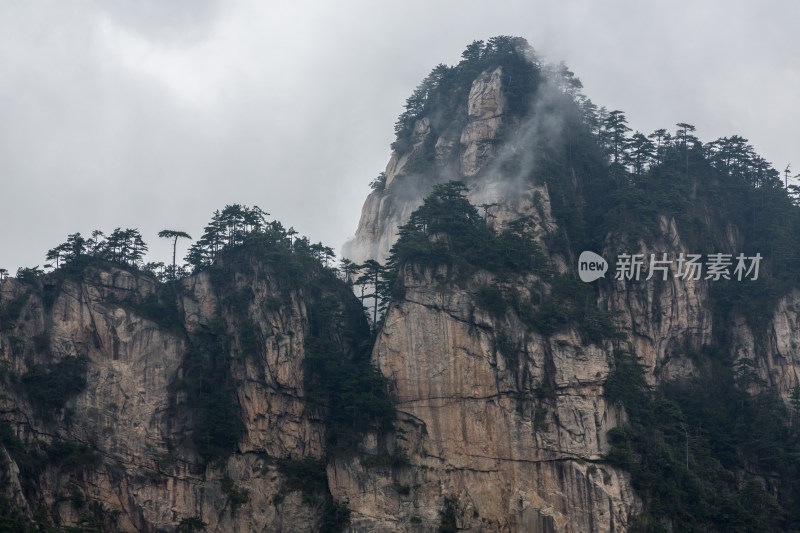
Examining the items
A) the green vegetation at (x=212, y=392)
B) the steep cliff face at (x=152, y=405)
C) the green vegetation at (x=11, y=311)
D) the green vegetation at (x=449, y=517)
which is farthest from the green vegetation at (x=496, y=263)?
the green vegetation at (x=11, y=311)

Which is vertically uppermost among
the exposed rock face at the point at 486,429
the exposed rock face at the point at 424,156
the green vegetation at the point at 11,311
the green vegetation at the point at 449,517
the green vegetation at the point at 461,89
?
the green vegetation at the point at 461,89

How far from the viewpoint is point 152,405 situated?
85625 mm

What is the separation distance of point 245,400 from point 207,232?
16.8 m

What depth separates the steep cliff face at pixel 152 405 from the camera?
8112cm

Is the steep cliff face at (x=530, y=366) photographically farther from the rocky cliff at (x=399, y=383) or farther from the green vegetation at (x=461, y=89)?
the green vegetation at (x=461, y=89)

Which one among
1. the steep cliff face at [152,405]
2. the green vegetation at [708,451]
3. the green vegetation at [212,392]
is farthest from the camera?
the green vegetation at [212,392]

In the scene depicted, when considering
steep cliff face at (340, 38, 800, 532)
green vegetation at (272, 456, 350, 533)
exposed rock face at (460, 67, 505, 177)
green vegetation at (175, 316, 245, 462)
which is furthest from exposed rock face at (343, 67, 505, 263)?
green vegetation at (272, 456, 350, 533)

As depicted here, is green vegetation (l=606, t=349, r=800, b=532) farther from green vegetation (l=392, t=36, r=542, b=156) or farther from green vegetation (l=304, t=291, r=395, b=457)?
green vegetation (l=392, t=36, r=542, b=156)

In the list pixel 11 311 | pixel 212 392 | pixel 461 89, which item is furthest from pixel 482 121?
pixel 11 311

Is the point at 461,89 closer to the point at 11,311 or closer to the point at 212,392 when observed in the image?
the point at 212,392

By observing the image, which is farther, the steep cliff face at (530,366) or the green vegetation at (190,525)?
the steep cliff face at (530,366)

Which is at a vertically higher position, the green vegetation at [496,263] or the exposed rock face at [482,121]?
the exposed rock face at [482,121]

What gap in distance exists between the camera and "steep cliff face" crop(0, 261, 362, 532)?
266ft

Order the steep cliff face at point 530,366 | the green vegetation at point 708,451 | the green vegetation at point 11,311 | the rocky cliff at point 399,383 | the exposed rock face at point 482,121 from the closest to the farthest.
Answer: the green vegetation at point 708,451 < the rocky cliff at point 399,383 < the steep cliff face at point 530,366 < the green vegetation at point 11,311 < the exposed rock face at point 482,121
